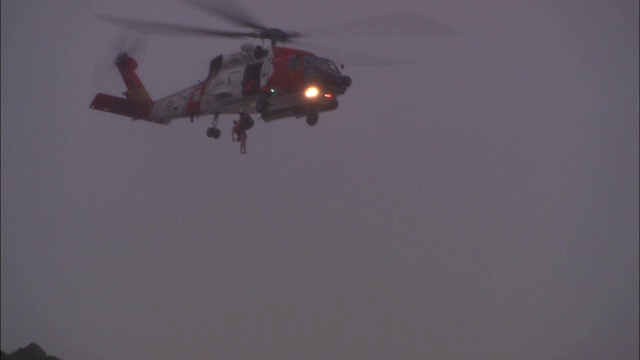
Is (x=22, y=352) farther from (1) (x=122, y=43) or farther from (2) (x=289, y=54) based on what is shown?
(2) (x=289, y=54)

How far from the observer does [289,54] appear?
23500 mm

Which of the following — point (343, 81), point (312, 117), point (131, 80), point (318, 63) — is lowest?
point (312, 117)

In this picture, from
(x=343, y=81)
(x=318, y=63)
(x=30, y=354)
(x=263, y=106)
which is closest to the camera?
(x=343, y=81)

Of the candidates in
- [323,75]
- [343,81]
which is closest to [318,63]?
[323,75]

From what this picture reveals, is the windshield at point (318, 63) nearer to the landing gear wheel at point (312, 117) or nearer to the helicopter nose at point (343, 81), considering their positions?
the helicopter nose at point (343, 81)

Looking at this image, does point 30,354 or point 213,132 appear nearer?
point 213,132

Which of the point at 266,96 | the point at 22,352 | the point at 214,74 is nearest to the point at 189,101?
the point at 214,74

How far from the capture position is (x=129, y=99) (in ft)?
91.8

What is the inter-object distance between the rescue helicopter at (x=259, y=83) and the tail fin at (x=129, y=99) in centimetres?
4

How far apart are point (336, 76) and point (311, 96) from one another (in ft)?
2.52

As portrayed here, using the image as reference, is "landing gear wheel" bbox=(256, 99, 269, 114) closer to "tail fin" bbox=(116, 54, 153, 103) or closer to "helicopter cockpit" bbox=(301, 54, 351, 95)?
"helicopter cockpit" bbox=(301, 54, 351, 95)

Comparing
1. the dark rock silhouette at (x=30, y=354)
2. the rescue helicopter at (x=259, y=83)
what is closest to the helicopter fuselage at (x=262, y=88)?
the rescue helicopter at (x=259, y=83)

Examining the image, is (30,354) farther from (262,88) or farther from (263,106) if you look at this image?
(262,88)

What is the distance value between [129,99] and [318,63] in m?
7.35
